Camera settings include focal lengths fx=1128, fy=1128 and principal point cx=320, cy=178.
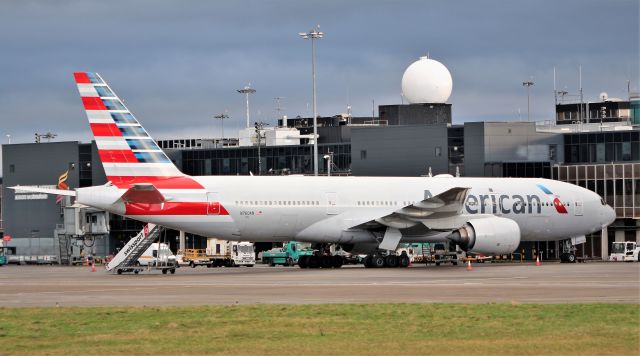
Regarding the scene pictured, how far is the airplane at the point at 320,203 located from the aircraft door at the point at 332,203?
51mm

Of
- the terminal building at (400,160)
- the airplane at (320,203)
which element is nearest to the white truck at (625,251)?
the terminal building at (400,160)

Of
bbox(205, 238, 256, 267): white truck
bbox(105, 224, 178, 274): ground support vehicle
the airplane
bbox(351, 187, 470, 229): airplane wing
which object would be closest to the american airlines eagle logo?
the airplane

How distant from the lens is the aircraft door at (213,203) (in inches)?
2119

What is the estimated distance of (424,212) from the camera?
5594 cm

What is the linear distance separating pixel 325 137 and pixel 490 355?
9270cm

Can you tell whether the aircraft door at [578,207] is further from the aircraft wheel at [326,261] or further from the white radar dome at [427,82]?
the white radar dome at [427,82]

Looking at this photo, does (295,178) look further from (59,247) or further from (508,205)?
(59,247)

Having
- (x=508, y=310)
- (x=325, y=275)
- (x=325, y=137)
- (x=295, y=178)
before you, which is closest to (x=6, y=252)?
(x=325, y=137)

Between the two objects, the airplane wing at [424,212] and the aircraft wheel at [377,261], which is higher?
the airplane wing at [424,212]

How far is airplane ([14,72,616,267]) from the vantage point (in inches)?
2064

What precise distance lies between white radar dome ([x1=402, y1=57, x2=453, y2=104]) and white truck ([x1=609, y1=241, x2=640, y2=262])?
25264mm

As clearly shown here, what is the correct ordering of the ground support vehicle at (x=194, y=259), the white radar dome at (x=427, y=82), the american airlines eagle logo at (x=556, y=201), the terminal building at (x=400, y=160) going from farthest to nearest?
the white radar dome at (x=427, y=82), the terminal building at (x=400, y=160), the ground support vehicle at (x=194, y=259), the american airlines eagle logo at (x=556, y=201)

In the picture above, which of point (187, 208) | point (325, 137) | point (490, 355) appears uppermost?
point (325, 137)

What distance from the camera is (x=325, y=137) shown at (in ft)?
368
